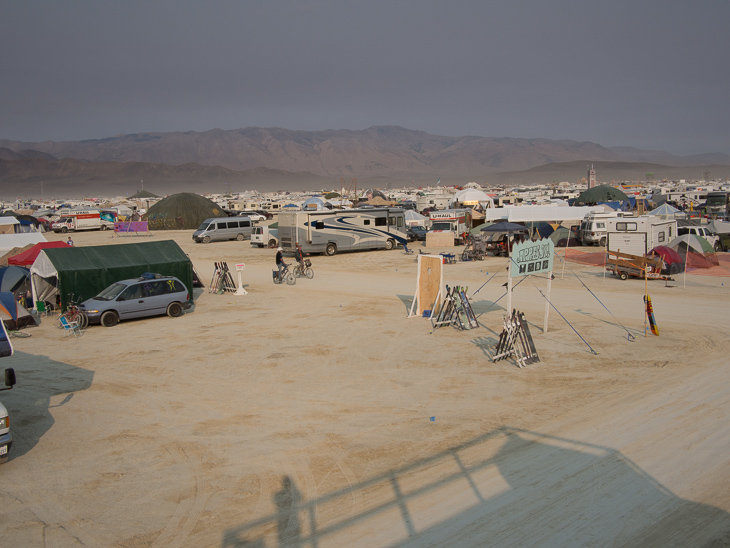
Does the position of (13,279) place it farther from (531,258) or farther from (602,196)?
(602,196)

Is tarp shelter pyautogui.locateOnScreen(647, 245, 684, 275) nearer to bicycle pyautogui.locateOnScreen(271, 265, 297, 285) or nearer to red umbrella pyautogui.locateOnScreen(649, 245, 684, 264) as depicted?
red umbrella pyautogui.locateOnScreen(649, 245, 684, 264)

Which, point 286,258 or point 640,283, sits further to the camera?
point 286,258

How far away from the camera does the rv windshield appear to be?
17.2m

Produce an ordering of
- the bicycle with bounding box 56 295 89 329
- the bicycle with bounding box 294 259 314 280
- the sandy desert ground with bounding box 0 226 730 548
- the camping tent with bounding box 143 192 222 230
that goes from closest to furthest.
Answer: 1. the sandy desert ground with bounding box 0 226 730 548
2. the bicycle with bounding box 56 295 89 329
3. the bicycle with bounding box 294 259 314 280
4. the camping tent with bounding box 143 192 222 230

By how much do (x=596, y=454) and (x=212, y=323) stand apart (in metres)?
11.7

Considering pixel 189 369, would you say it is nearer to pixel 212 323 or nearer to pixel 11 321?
pixel 212 323

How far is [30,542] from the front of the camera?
6344mm

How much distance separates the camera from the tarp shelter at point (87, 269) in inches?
731

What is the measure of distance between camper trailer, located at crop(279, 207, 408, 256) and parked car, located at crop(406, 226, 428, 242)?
4.25 metres

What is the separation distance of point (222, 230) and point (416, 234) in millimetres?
13913

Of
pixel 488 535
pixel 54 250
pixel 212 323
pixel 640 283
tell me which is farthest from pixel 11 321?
pixel 640 283

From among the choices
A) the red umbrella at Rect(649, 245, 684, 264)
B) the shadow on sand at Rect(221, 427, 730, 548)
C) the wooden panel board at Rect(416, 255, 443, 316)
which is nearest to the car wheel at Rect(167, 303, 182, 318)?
the wooden panel board at Rect(416, 255, 443, 316)

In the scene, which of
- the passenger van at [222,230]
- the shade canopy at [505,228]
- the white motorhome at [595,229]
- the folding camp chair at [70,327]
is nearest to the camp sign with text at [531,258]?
the folding camp chair at [70,327]

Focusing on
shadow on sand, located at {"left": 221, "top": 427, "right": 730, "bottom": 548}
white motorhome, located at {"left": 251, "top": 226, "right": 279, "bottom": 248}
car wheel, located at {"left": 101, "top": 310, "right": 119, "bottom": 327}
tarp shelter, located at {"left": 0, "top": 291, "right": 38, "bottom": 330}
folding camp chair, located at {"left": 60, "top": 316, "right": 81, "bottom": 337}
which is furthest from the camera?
white motorhome, located at {"left": 251, "top": 226, "right": 279, "bottom": 248}
